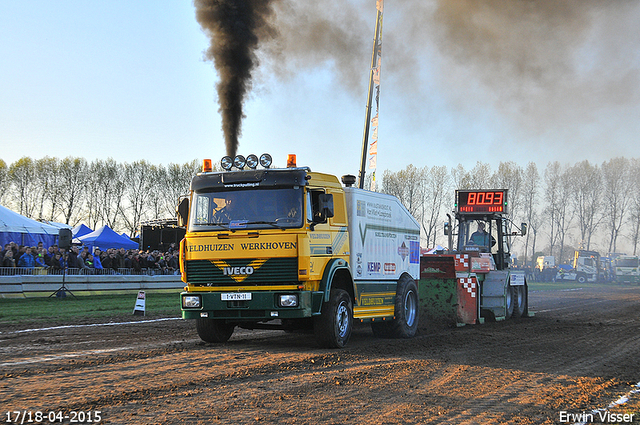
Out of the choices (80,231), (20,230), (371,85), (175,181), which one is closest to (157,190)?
(175,181)

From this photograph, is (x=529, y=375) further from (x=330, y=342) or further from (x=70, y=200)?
(x=70, y=200)

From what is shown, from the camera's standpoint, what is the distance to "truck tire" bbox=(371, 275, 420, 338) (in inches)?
509

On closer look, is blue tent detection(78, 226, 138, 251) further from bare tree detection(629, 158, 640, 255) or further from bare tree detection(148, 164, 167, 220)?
bare tree detection(629, 158, 640, 255)

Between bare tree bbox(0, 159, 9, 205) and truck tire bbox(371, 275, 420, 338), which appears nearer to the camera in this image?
truck tire bbox(371, 275, 420, 338)

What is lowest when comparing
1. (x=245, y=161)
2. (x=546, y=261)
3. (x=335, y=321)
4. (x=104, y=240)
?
(x=335, y=321)

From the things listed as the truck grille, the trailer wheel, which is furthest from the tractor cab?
the truck grille

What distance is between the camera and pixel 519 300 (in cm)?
1888

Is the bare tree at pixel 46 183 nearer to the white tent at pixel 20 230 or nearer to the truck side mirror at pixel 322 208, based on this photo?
the white tent at pixel 20 230

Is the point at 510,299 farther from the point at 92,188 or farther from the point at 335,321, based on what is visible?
the point at 92,188

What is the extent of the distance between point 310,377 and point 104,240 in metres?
29.4

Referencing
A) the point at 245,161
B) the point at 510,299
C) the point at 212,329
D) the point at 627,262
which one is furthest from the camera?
the point at 627,262

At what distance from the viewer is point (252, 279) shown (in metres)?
10.3

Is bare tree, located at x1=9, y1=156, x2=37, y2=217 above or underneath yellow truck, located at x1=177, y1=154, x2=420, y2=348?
above

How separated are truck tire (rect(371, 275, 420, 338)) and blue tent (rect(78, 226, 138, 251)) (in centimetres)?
2510
